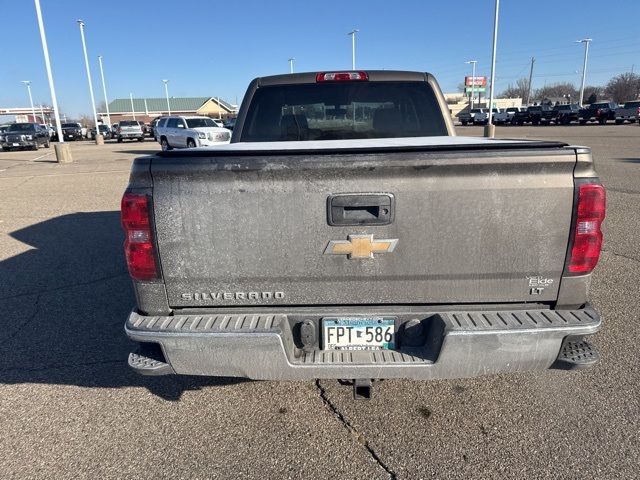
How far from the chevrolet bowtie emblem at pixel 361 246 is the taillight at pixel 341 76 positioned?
7.29ft

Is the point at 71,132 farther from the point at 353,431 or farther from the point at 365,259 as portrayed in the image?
the point at 365,259

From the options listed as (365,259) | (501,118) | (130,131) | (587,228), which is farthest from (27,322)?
(501,118)

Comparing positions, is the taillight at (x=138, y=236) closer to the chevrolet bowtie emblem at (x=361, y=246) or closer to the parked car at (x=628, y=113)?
the chevrolet bowtie emblem at (x=361, y=246)

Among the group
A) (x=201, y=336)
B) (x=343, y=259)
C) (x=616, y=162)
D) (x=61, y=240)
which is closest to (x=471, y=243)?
(x=343, y=259)

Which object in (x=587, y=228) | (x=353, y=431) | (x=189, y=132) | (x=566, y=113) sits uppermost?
(x=566, y=113)

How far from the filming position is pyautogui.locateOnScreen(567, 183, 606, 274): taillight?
2123 millimetres

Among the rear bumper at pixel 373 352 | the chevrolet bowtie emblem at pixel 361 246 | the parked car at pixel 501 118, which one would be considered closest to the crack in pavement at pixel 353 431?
the rear bumper at pixel 373 352

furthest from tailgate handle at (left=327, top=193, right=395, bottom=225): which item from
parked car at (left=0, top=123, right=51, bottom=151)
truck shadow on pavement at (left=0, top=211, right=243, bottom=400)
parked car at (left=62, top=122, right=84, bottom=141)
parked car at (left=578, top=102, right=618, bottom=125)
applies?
parked car at (left=62, top=122, right=84, bottom=141)

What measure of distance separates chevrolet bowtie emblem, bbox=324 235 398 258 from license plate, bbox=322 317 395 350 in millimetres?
353

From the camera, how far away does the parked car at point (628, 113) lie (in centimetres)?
3938

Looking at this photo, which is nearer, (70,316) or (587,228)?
(587,228)

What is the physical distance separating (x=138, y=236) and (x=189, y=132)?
22018 millimetres

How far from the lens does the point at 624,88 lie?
313ft

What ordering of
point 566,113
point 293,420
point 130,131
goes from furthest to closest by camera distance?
1. point 566,113
2. point 130,131
3. point 293,420
